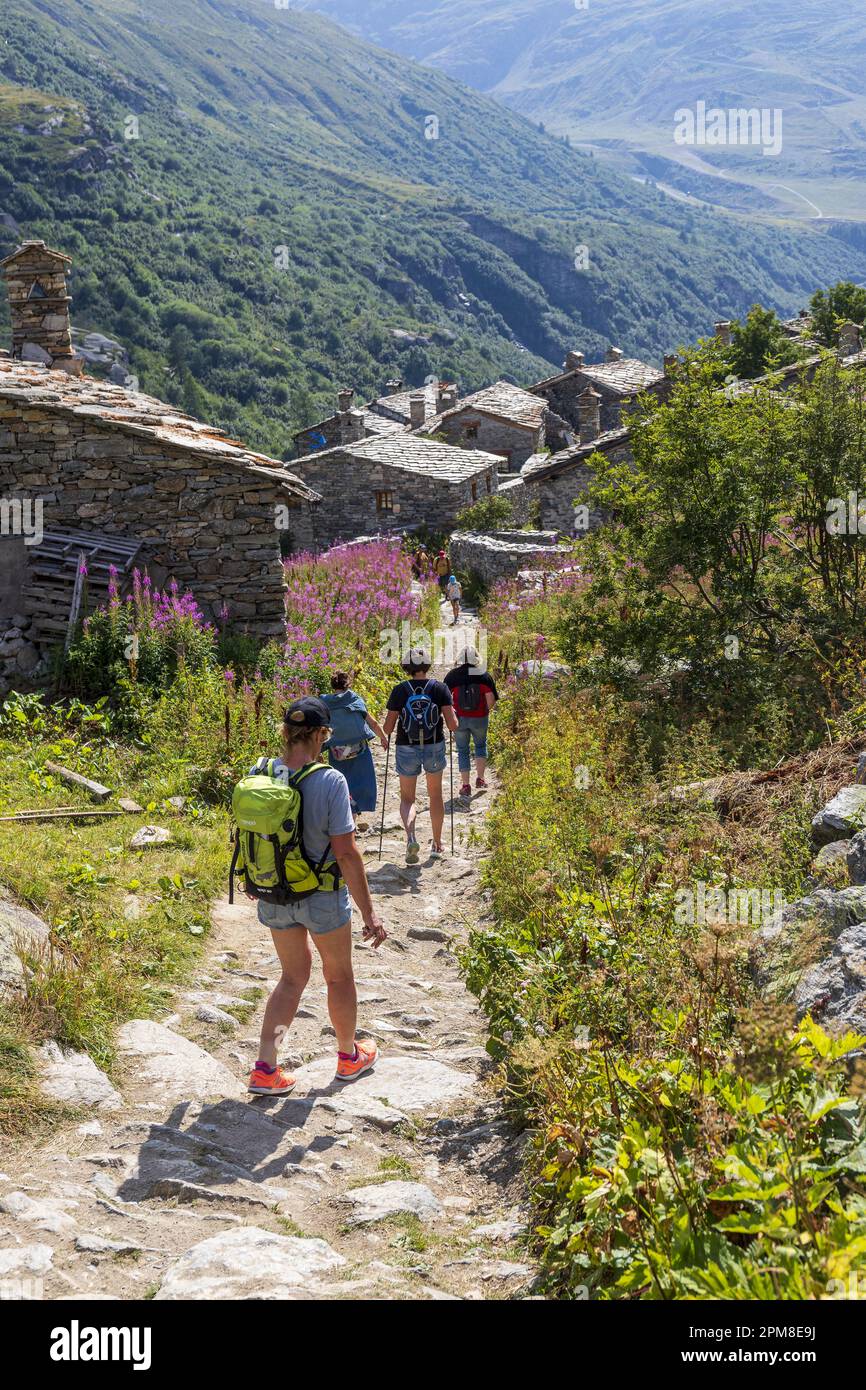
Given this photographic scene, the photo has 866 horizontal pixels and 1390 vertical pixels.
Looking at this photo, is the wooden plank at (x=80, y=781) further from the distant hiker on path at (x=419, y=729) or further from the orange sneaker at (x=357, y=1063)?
the orange sneaker at (x=357, y=1063)

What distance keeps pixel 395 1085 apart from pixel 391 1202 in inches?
46.3

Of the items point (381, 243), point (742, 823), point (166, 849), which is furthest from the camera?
point (381, 243)

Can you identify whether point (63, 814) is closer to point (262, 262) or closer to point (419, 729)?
point (419, 729)

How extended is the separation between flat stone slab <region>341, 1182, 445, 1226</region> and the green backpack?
4.41ft

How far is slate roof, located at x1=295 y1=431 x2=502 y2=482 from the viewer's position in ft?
111

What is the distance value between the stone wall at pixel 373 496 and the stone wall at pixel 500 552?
4.12m

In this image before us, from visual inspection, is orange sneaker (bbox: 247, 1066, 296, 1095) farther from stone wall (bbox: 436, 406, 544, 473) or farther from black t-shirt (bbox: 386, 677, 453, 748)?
stone wall (bbox: 436, 406, 544, 473)

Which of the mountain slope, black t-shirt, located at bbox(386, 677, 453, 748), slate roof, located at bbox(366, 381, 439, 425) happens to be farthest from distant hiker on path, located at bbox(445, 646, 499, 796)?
the mountain slope

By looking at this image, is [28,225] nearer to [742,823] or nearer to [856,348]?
[856,348]

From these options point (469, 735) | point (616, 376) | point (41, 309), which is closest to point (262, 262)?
point (616, 376)

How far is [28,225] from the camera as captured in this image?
9688 cm
